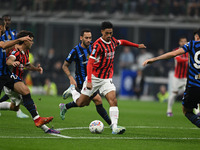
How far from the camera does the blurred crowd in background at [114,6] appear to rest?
26.0 metres

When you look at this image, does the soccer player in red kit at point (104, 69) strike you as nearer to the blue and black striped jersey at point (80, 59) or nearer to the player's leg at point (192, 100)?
the blue and black striped jersey at point (80, 59)

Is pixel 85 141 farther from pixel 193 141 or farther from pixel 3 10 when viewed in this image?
pixel 3 10

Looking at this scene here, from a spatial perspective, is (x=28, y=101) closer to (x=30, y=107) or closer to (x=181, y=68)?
(x=30, y=107)

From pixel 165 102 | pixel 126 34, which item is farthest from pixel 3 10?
pixel 165 102

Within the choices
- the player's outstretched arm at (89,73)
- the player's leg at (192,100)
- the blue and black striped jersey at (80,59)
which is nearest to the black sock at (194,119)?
the player's leg at (192,100)

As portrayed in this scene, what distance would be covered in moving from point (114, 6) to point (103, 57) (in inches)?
716

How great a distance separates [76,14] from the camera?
28.1m

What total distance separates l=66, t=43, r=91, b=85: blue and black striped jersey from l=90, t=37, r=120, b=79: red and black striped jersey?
4.09 feet

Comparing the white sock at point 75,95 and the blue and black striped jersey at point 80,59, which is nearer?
the white sock at point 75,95

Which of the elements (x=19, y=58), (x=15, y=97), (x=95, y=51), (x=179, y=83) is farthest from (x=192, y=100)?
(x=179, y=83)

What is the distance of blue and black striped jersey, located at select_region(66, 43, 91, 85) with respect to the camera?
1104 centimetres

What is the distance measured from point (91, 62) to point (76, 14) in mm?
19119

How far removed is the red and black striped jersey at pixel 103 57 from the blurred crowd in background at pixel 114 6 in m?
17.0

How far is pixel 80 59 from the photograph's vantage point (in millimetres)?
11055
